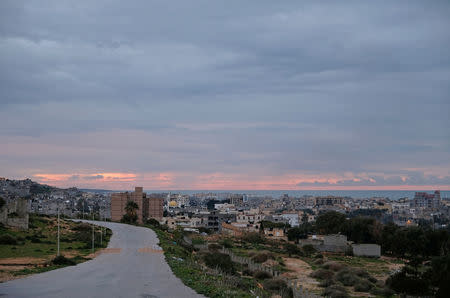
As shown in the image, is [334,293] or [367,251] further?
[367,251]

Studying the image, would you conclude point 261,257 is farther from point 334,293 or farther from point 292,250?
point 334,293

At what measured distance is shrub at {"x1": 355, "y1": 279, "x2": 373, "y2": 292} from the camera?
35531 mm

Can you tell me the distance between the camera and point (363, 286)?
35750 millimetres

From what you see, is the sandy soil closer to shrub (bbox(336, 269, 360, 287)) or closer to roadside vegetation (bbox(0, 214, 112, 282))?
shrub (bbox(336, 269, 360, 287))

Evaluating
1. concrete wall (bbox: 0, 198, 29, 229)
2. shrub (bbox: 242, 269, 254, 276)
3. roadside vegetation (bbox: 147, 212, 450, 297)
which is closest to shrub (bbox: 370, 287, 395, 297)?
roadside vegetation (bbox: 147, 212, 450, 297)

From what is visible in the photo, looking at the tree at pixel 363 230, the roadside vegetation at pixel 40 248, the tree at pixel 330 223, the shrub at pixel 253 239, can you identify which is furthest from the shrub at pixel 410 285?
the tree at pixel 330 223

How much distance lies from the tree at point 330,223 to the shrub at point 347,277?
50.4 metres

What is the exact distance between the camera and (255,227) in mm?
106562

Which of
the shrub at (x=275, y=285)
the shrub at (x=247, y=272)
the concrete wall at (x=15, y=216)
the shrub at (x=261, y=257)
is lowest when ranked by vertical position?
the shrub at (x=261, y=257)

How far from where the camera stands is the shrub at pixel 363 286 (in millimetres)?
35531

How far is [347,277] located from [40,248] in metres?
25.4

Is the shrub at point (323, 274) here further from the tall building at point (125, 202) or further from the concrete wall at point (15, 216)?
the tall building at point (125, 202)

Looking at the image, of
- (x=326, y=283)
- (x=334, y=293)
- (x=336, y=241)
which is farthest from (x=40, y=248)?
(x=336, y=241)

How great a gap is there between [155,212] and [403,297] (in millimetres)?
88178
